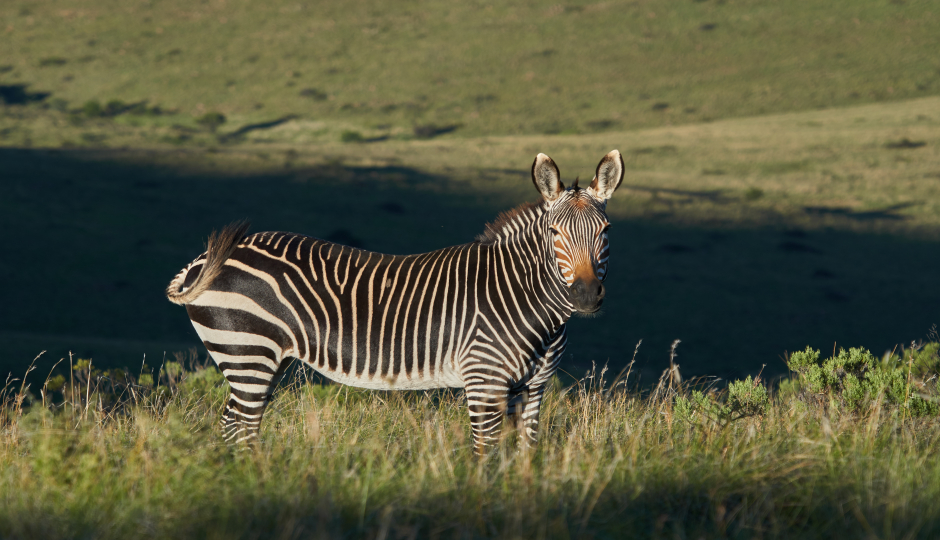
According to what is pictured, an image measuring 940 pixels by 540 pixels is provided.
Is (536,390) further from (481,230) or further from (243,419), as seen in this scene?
(481,230)

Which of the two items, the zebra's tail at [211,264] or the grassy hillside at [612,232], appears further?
the grassy hillside at [612,232]

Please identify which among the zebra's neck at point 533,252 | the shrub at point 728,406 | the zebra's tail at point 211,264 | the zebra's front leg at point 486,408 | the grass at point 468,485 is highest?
the zebra's neck at point 533,252

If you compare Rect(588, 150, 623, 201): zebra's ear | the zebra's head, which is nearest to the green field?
the zebra's head

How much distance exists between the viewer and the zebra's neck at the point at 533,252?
5.71 metres

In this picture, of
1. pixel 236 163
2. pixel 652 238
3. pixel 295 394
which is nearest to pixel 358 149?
pixel 236 163

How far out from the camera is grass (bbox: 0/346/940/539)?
4355 mm

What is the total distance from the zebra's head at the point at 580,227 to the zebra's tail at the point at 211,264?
229 centimetres

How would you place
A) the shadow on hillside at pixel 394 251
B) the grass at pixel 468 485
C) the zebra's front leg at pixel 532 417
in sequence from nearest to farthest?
the grass at pixel 468 485, the zebra's front leg at pixel 532 417, the shadow on hillside at pixel 394 251

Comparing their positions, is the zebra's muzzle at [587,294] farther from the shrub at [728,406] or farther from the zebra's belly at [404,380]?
the shrub at [728,406]

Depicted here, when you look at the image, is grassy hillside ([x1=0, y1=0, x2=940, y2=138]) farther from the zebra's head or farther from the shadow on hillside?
the zebra's head

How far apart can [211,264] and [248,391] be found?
96 cm

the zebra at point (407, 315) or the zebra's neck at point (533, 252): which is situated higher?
the zebra's neck at point (533, 252)

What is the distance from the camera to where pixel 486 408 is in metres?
5.57

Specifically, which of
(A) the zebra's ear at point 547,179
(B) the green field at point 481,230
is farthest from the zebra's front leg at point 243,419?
(A) the zebra's ear at point 547,179
